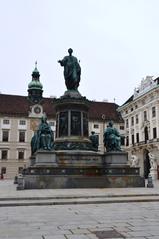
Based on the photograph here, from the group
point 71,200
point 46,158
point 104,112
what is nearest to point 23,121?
point 104,112

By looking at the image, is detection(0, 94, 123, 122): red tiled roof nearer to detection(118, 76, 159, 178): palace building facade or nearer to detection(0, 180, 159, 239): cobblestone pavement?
detection(118, 76, 159, 178): palace building facade

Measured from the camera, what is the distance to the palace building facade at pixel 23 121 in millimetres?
68188

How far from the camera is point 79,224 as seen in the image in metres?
9.02

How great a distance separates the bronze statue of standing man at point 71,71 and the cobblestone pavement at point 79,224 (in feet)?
55.0

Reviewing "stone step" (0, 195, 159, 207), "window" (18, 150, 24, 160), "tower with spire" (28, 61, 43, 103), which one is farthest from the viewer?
"tower with spire" (28, 61, 43, 103)

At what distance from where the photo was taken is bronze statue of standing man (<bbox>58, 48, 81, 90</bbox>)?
27.3 meters

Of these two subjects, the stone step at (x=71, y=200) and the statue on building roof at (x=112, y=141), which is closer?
the stone step at (x=71, y=200)

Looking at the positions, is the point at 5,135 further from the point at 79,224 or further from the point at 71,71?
the point at 79,224

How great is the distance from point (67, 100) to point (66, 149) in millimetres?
3816

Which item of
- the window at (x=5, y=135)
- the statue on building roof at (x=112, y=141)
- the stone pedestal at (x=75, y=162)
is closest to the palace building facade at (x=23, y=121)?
the window at (x=5, y=135)

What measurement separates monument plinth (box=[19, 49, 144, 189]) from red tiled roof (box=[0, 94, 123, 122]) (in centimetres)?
4631

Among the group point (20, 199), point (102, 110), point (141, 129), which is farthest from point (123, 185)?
point (102, 110)

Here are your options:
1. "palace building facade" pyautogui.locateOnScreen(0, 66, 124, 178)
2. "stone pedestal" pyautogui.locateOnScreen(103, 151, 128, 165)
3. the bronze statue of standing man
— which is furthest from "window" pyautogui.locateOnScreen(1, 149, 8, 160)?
"stone pedestal" pyautogui.locateOnScreen(103, 151, 128, 165)

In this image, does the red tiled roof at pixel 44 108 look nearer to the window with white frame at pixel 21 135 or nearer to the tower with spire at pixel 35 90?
the tower with spire at pixel 35 90
